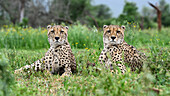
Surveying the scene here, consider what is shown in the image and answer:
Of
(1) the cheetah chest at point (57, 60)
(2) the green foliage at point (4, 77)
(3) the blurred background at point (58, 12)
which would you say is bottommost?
(2) the green foliage at point (4, 77)

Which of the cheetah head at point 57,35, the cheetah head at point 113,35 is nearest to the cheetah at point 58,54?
the cheetah head at point 57,35

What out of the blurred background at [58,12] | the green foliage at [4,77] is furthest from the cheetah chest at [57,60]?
the blurred background at [58,12]

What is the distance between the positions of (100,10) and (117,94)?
5577 centimetres

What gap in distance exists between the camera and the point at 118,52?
5129mm

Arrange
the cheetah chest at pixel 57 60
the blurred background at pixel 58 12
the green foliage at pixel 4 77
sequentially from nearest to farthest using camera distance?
1. the green foliage at pixel 4 77
2. the cheetah chest at pixel 57 60
3. the blurred background at pixel 58 12

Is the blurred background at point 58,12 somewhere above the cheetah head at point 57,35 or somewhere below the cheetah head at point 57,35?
above

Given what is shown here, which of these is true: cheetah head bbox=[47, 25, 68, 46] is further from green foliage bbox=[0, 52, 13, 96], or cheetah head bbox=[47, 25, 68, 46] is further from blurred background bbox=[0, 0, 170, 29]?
blurred background bbox=[0, 0, 170, 29]

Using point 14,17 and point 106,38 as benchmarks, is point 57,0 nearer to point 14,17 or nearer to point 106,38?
point 14,17

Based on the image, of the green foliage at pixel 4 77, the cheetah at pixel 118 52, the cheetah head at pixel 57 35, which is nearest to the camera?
the green foliage at pixel 4 77

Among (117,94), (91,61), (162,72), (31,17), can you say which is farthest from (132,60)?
(31,17)

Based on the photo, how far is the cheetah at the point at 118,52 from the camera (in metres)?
5.06

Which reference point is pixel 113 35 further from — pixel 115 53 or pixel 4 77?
pixel 4 77

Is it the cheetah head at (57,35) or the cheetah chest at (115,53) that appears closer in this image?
→ the cheetah chest at (115,53)

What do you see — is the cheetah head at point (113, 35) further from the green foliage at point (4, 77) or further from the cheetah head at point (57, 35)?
the green foliage at point (4, 77)
